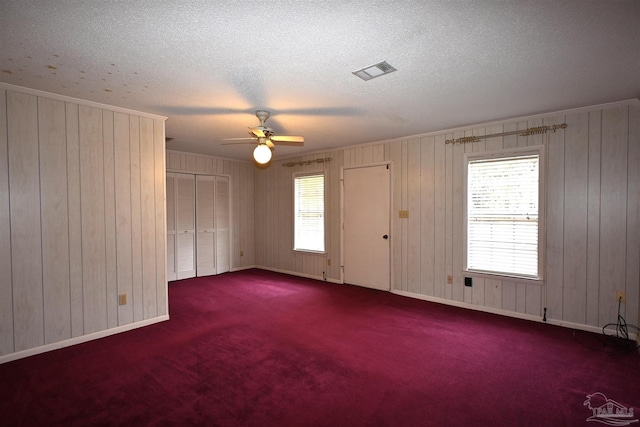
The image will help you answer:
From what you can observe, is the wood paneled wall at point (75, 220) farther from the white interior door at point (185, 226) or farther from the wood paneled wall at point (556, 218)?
the wood paneled wall at point (556, 218)

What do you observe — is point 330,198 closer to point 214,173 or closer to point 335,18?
point 214,173

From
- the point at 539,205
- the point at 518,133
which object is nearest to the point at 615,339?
the point at 539,205

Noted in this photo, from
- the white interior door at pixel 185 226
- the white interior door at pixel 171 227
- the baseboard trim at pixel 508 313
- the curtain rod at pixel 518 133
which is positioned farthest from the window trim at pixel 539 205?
the white interior door at pixel 171 227

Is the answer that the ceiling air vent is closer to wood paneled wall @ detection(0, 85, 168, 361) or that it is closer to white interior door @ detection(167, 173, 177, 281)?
wood paneled wall @ detection(0, 85, 168, 361)

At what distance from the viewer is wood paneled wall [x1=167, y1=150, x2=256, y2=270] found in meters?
6.60

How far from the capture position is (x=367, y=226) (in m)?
5.52

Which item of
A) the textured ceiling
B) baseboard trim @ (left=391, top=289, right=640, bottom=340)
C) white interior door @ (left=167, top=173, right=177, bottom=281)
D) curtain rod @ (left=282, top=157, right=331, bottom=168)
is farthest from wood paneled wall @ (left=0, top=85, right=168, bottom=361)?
baseboard trim @ (left=391, top=289, right=640, bottom=340)

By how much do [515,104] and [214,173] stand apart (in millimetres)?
5371

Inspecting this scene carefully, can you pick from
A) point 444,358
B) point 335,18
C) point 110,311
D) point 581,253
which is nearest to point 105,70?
point 335,18

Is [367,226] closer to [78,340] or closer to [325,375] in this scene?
[325,375]

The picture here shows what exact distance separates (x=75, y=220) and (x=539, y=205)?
17.0ft

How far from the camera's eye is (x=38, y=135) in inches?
122

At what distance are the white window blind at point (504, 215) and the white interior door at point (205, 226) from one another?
4841mm

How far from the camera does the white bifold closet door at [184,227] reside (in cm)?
614
